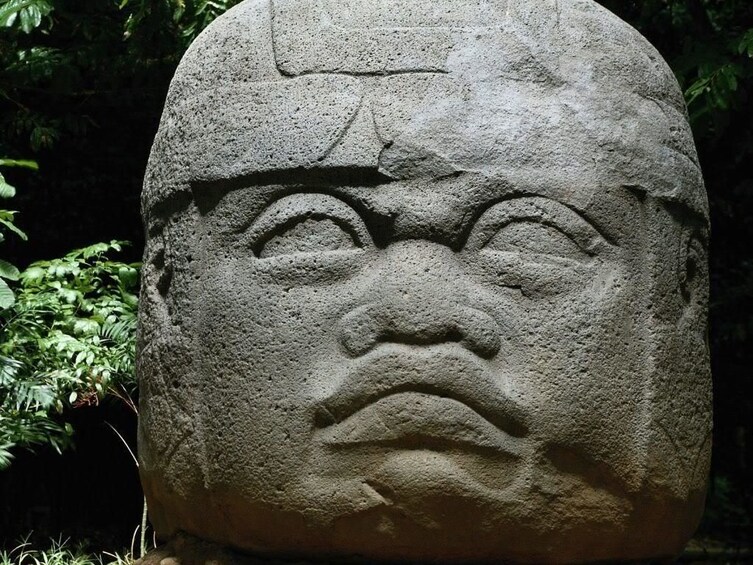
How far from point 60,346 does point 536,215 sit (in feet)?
9.72

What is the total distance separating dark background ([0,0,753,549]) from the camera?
5777 mm

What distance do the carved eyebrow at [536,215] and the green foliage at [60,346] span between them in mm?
2729

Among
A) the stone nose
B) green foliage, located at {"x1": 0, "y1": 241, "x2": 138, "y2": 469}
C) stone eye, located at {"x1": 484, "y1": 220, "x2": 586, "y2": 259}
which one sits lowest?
green foliage, located at {"x1": 0, "y1": 241, "x2": 138, "y2": 469}

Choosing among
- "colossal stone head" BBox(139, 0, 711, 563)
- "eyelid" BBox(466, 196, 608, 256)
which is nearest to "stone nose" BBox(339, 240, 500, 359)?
"colossal stone head" BBox(139, 0, 711, 563)

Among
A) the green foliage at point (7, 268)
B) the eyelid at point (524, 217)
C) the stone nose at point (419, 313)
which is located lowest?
the green foliage at point (7, 268)

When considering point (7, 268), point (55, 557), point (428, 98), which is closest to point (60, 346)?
point (7, 268)

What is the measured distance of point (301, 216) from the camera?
2980 millimetres

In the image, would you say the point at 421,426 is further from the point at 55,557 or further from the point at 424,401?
the point at 55,557

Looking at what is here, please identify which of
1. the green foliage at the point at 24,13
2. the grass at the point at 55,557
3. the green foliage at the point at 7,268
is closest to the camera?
the green foliage at the point at 7,268

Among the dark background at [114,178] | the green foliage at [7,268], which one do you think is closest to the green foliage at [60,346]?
the green foliage at [7,268]

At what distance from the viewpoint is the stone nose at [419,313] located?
2.82 m

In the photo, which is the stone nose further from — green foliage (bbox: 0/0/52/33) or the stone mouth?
green foliage (bbox: 0/0/52/33)

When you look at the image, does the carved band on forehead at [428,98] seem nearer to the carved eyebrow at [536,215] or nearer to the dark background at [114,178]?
the carved eyebrow at [536,215]

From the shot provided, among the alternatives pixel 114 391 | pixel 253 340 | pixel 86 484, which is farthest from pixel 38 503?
pixel 253 340
